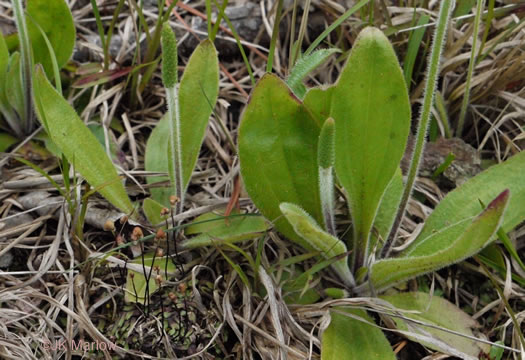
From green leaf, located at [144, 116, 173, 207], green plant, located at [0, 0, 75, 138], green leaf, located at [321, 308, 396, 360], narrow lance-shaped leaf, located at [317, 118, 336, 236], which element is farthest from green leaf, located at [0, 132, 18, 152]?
green leaf, located at [321, 308, 396, 360]

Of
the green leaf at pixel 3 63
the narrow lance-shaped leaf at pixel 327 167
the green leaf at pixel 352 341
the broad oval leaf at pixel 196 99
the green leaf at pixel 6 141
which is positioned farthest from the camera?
the green leaf at pixel 6 141

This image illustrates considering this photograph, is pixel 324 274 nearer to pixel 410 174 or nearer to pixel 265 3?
pixel 410 174

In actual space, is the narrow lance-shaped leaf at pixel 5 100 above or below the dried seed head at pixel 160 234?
above

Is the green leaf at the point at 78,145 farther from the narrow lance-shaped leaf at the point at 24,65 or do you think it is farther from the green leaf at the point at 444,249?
the green leaf at the point at 444,249

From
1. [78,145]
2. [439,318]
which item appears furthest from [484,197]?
[78,145]

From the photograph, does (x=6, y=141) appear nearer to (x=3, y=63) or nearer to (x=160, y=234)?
(x=3, y=63)

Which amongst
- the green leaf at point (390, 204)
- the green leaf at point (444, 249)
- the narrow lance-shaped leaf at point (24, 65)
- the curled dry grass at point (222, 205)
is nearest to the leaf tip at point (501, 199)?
the green leaf at point (444, 249)

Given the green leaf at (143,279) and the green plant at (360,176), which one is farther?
the green leaf at (143,279)
